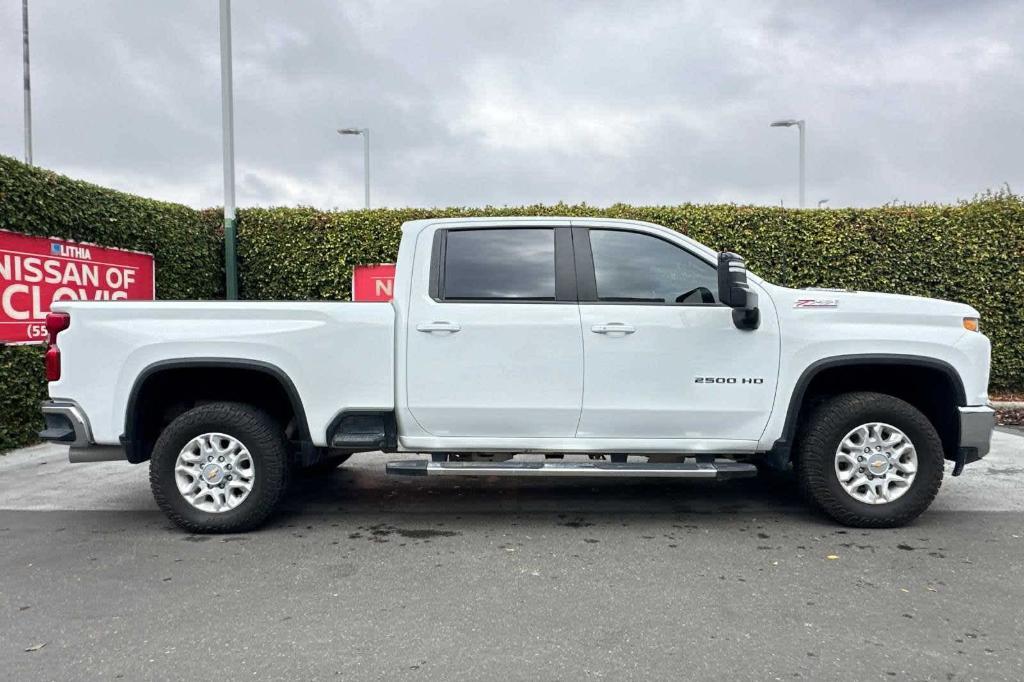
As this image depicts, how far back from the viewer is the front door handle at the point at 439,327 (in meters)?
4.15

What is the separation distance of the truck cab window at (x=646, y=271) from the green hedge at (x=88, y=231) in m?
6.11

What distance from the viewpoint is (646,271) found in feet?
14.3

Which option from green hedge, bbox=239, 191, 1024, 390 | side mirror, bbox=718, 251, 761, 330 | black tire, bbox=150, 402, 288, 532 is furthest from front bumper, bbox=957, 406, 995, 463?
green hedge, bbox=239, 191, 1024, 390

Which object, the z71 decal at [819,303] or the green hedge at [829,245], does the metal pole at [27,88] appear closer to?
the green hedge at [829,245]

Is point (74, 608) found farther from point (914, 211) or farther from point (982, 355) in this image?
point (914, 211)

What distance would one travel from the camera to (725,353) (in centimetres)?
417

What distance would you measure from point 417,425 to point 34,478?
4.03 meters

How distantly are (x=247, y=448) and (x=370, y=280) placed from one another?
218 inches

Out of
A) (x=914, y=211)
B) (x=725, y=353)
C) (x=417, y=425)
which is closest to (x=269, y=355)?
(x=417, y=425)

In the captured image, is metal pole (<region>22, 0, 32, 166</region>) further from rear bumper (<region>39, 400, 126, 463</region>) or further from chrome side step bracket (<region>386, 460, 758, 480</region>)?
chrome side step bracket (<region>386, 460, 758, 480</region>)

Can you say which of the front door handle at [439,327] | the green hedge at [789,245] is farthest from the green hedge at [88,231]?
the front door handle at [439,327]

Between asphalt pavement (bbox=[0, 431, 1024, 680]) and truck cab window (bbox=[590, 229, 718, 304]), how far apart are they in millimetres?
1545

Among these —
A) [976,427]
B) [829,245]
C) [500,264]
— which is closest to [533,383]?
[500,264]

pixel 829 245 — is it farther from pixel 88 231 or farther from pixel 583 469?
pixel 88 231
